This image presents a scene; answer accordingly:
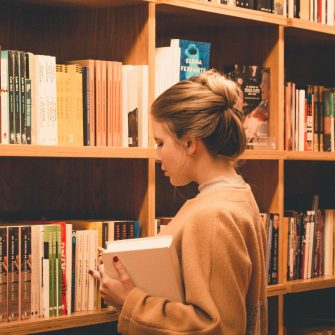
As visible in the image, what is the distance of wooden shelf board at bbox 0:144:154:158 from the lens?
1923mm

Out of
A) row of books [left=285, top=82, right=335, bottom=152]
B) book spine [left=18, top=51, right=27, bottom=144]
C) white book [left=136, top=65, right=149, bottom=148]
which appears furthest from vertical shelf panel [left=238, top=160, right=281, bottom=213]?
book spine [left=18, top=51, right=27, bottom=144]

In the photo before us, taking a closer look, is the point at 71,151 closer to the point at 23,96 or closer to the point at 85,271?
the point at 23,96

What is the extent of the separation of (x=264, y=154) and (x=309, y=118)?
36cm

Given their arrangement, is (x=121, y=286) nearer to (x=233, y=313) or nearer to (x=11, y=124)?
(x=233, y=313)

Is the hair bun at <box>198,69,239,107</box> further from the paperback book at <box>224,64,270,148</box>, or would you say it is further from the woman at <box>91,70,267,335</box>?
the paperback book at <box>224,64,270,148</box>

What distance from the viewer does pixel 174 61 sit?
2307mm

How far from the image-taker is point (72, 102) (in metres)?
2.10

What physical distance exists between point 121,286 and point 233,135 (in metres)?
0.46

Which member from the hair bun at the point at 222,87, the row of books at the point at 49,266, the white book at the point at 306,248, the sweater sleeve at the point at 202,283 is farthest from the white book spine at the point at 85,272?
the white book at the point at 306,248

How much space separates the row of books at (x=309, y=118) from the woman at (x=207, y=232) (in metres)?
0.86

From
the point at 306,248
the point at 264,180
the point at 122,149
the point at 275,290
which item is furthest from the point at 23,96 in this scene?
the point at 306,248

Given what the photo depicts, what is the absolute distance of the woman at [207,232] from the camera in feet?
5.48

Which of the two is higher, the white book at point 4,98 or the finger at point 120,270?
the white book at point 4,98

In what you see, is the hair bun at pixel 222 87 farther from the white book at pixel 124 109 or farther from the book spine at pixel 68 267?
the book spine at pixel 68 267
